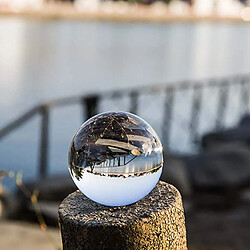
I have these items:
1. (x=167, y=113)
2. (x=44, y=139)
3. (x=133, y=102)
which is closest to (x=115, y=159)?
(x=44, y=139)

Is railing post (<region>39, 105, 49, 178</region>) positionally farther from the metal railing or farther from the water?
the water

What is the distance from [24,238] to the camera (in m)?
3.87

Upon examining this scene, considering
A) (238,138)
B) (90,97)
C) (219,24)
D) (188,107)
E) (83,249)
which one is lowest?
(219,24)

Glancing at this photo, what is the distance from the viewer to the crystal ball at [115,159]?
4.16ft

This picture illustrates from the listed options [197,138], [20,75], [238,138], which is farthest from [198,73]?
[238,138]

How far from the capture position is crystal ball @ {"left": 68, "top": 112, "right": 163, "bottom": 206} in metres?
1.27

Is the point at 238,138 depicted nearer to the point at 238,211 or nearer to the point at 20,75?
the point at 238,211

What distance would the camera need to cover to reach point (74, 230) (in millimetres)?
1339

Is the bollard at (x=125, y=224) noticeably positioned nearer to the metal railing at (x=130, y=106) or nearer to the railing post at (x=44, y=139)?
the metal railing at (x=130, y=106)

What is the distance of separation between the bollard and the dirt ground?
224 cm

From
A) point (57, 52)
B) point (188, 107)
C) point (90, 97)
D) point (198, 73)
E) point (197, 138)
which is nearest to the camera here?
point (90, 97)

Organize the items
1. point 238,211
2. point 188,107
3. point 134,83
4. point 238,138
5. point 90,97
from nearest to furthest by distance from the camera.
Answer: point 238,211 → point 90,97 → point 238,138 → point 188,107 → point 134,83

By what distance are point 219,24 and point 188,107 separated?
4330 inches

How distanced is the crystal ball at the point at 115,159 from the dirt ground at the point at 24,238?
7.72ft
